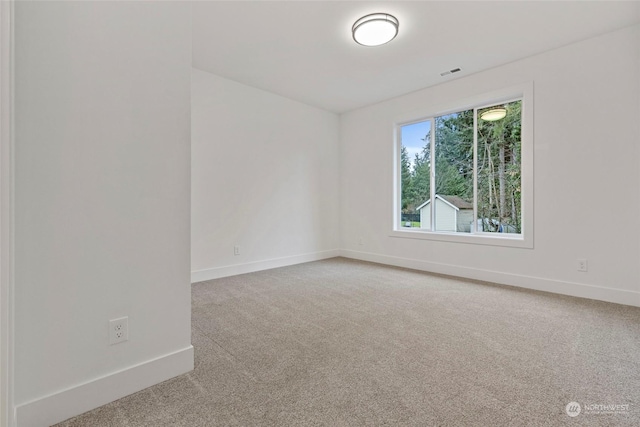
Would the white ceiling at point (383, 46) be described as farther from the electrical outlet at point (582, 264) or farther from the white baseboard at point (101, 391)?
the white baseboard at point (101, 391)

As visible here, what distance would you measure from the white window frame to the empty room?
0.09 ft

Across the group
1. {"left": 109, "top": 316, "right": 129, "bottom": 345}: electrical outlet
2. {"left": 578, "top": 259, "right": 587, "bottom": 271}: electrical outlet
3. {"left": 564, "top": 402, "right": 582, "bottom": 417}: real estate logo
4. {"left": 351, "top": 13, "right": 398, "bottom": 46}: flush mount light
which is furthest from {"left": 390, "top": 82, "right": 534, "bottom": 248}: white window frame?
{"left": 109, "top": 316, "right": 129, "bottom": 345}: electrical outlet

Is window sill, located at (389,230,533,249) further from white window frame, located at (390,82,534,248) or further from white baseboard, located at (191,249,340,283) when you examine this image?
white baseboard, located at (191,249,340,283)

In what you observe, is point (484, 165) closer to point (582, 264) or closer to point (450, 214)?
point (450, 214)

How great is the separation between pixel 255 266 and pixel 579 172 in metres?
3.85

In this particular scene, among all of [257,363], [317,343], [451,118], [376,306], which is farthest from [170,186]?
[451,118]

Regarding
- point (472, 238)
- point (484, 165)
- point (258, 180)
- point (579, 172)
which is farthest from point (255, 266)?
point (579, 172)

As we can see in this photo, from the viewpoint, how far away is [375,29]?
8.48 feet

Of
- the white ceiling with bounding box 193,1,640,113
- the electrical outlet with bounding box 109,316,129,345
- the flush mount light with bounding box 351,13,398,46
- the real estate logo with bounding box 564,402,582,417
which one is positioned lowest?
the real estate logo with bounding box 564,402,582,417

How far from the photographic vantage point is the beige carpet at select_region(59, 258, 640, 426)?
1293mm

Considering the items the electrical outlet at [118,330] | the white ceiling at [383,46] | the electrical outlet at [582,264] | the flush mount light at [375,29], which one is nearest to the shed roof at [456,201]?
the electrical outlet at [582,264]

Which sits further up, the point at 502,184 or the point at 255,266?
the point at 502,184

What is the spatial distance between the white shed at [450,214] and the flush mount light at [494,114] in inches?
41.7

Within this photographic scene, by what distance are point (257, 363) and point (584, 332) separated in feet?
7.55
